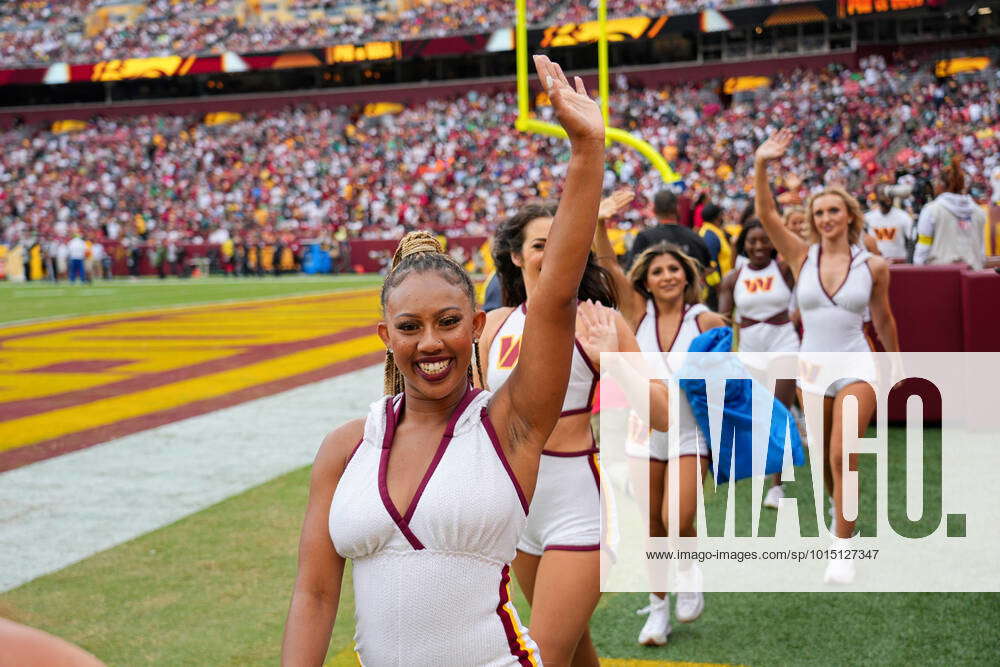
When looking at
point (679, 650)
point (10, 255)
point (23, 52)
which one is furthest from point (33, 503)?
point (23, 52)

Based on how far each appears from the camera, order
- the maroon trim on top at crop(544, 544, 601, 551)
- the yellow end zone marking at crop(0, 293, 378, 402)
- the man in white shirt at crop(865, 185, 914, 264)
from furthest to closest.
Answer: the yellow end zone marking at crop(0, 293, 378, 402) → the man in white shirt at crop(865, 185, 914, 264) → the maroon trim on top at crop(544, 544, 601, 551)

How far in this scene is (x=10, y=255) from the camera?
1492 inches

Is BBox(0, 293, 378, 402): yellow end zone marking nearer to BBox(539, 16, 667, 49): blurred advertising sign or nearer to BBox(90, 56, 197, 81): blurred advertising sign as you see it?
BBox(539, 16, 667, 49): blurred advertising sign

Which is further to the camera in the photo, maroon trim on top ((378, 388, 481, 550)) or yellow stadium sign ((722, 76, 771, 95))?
yellow stadium sign ((722, 76, 771, 95))

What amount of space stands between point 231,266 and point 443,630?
36.8 m

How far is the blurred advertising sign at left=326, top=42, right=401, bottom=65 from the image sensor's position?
45.3 m

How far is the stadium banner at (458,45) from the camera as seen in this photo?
3816 centimetres

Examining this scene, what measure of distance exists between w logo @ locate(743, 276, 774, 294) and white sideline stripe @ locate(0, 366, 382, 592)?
133 inches

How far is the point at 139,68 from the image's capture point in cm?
4862

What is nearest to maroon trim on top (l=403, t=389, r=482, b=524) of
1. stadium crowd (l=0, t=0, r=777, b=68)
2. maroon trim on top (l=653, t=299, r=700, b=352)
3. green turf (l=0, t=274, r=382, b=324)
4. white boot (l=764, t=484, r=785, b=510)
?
maroon trim on top (l=653, t=299, r=700, b=352)

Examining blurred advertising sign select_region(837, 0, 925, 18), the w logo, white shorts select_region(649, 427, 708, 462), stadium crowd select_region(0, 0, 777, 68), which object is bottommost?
white shorts select_region(649, 427, 708, 462)

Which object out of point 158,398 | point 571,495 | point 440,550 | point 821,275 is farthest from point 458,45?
point 440,550

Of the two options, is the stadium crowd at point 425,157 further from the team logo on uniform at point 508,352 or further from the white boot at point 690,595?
the team logo on uniform at point 508,352

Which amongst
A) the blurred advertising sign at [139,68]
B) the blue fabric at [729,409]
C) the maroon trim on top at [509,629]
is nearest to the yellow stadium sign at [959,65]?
the blurred advertising sign at [139,68]
